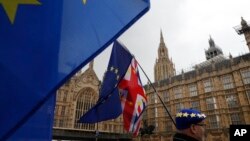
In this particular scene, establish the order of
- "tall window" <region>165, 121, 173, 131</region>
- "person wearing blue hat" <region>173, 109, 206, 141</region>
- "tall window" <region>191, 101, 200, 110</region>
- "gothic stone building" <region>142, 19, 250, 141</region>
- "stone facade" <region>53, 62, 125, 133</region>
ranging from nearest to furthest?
1. "person wearing blue hat" <region>173, 109, 206, 141</region>
2. "gothic stone building" <region>142, 19, 250, 141</region>
3. "tall window" <region>191, 101, 200, 110</region>
4. "stone facade" <region>53, 62, 125, 133</region>
5. "tall window" <region>165, 121, 173, 131</region>

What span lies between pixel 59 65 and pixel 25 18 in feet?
1.75

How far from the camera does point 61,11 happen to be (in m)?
1.80

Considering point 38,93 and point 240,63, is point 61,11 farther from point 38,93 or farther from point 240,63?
point 240,63

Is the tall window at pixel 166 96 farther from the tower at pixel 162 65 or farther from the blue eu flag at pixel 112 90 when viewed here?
the blue eu flag at pixel 112 90

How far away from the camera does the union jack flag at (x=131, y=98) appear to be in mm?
6879

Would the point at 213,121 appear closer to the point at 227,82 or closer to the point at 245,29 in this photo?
the point at 227,82

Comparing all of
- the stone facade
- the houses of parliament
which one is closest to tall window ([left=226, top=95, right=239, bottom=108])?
the houses of parliament

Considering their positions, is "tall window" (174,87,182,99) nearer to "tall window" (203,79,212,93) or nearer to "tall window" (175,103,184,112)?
"tall window" (175,103,184,112)

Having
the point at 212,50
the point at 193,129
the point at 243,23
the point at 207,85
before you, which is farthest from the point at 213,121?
the point at 212,50

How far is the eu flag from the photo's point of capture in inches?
54.7

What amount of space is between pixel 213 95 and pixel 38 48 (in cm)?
3200

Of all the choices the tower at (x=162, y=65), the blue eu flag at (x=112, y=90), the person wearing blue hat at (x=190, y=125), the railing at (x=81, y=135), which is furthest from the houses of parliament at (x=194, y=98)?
the person wearing blue hat at (x=190, y=125)

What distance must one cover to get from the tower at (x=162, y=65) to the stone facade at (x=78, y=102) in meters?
26.6

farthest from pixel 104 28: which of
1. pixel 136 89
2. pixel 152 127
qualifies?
pixel 152 127
